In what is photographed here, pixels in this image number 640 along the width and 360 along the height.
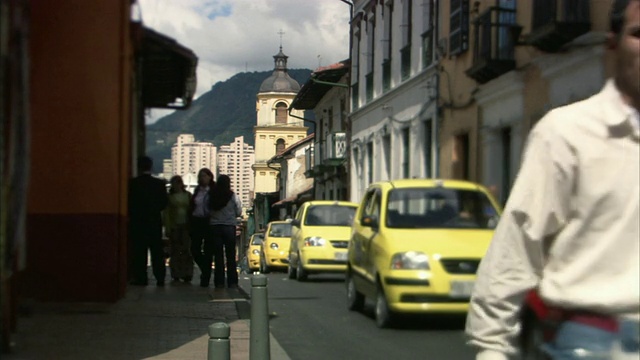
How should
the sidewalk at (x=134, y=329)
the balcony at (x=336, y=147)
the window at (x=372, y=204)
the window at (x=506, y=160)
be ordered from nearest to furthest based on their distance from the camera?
the sidewalk at (x=134, y=329) → the window at (x=372, y=204) → the window at (x=506, y=160) → the balcony at (x=336, y=147)

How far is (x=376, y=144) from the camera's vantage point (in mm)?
34062

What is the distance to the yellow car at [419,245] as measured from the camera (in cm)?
1105

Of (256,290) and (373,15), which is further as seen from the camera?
(373,15)

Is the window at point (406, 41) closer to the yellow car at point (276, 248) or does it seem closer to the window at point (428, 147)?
the window at point (428, 147)

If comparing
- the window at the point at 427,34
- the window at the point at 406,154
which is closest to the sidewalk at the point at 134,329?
the window at the point at 427,34

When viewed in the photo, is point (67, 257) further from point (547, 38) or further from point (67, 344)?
point (547, 38)

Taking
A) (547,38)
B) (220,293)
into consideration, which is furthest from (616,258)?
(547,38)

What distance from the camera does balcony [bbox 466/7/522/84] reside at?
19.9 metres

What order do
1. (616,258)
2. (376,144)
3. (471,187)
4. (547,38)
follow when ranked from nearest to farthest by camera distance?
1. (616,258)
2. (471,187)
3. (547,38)
4. (376,144)

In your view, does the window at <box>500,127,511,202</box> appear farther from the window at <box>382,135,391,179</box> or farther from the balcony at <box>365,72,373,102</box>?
the balcony at <box>365,72,373,102</box>

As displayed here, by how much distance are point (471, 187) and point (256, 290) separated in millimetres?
6276

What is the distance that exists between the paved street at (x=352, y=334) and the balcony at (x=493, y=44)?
684 cm

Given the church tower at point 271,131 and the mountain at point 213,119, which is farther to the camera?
the church tower at point 271,131

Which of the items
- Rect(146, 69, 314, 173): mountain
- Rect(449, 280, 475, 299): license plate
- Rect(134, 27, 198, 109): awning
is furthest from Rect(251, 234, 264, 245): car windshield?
Rect(449, 280, 475, 299): license plate
